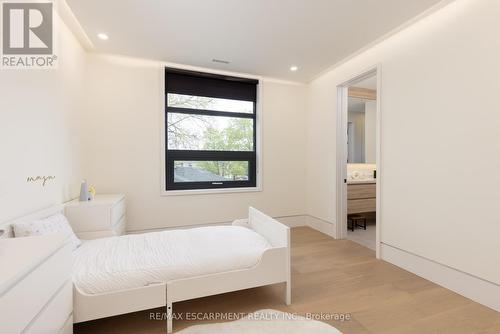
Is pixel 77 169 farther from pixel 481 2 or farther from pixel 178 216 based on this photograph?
pixel 481 2

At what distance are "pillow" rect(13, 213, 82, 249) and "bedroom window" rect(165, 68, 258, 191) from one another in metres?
1.62

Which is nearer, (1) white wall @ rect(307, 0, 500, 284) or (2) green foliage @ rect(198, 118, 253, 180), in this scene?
(1) white wall @ rect(307, 0, 500, 284)

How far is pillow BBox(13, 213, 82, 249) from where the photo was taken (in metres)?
1.61

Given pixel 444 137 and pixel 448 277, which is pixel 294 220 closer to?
pixel 448 277

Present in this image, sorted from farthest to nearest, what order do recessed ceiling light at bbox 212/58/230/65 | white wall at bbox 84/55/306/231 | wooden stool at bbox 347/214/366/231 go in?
wooden stool at bbox 347/214/366/231 → recessed ceiling light at bbox 212/58/230/65 → white wall at bbox 84/55/306/231

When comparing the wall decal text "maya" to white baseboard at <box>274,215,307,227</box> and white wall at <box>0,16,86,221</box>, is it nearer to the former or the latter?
white wall at <box>0,16,86,221</box>

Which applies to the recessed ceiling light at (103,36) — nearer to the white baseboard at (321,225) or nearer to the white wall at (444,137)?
the white wall at (444,137)

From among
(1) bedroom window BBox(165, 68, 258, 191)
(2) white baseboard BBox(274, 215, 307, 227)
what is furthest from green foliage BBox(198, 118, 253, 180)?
(2) white baseboard BBox(274, 215, 307, 227)

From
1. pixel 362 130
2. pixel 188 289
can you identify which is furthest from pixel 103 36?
pixel 362 130

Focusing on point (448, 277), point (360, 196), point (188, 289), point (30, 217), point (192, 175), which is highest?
point (192, 175)

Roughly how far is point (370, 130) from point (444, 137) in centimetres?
284

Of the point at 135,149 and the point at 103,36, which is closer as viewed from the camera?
the point at 103,36

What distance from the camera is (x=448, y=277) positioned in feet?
7.19

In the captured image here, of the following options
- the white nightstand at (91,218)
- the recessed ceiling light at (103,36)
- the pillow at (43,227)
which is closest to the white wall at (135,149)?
the recessed ceiling light at (103,36)
